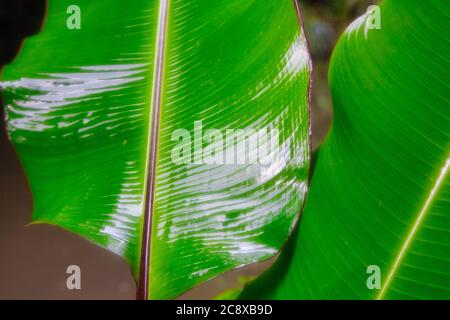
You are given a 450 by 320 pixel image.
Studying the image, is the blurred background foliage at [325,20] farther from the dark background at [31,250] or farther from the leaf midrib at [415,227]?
the leaf midrib at [415,227]

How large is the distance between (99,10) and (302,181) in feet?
0.89

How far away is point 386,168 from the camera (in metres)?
0.43

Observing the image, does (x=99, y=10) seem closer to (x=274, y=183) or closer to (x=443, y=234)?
(x=274, y=183)

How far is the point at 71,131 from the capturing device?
0.49 meters

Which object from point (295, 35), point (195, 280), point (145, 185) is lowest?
point (195, 280)

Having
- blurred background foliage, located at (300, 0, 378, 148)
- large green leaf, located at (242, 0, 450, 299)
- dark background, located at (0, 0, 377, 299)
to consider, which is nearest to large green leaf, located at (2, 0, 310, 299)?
large green leaf, located at (242, 0, 450, 299)

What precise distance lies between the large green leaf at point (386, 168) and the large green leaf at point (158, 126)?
0.13ft

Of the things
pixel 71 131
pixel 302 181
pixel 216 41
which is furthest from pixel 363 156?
pixel 71 131

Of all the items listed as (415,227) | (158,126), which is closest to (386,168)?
(415,227)

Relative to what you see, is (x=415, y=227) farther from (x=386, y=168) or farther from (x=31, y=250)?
(x=31, y=250)

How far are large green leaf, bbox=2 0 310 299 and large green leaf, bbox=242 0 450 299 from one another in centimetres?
4

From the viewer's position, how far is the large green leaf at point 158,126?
0.45m

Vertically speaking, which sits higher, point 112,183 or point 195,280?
point 112,183

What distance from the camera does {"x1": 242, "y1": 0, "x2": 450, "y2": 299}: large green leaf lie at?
0.40m
